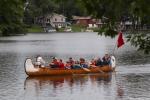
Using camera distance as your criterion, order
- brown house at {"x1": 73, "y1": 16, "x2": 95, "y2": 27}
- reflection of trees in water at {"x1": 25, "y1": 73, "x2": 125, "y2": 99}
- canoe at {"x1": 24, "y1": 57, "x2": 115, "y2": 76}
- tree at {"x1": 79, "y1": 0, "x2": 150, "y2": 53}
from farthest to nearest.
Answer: brown house at {"x1": 73, "y1": 16, "x2": 95, "y2": 27} < canoe at {"x1": 24, "y1": 57, "x2": 115, "y2": 76} < reflection of trees in water at {"x1": 25, "y1": 73, "x2": 125, "y2": 99} < tree at {"x1": 79, "y1": 0, "x2": 150, "y2": 53}

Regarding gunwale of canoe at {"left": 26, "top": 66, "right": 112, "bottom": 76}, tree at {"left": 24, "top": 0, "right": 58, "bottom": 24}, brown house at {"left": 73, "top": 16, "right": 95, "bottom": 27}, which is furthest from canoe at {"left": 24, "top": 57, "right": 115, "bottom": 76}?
brown house at {"left": 73, "top": 16, "right": 95, "bottom": 27}

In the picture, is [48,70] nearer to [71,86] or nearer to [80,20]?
[71,86]

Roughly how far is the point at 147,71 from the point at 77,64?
21.1 feet

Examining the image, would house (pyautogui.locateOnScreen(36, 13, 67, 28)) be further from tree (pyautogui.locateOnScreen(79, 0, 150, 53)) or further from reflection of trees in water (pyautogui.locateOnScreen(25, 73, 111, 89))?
tree (pyautogui.locateOnScreen(79, 0, 150, 53))

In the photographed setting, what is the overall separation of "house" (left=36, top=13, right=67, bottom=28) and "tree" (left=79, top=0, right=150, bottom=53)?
155 m

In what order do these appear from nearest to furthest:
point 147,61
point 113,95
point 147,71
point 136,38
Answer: point 136,38
point 113,95
point 147,71
point 147,61

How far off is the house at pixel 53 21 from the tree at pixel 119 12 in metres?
155

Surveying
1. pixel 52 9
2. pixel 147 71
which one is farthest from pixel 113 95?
pixel 52 9

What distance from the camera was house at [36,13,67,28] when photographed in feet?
539

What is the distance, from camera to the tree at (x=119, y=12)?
645 cm

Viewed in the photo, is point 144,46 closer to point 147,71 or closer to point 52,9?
point 147,71

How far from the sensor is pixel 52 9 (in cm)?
16000

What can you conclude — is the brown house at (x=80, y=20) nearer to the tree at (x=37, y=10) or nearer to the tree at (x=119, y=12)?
the tree at (x=37, y=10)

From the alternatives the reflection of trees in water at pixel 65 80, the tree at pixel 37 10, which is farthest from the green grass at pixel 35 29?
the reflection of trees in water at pixel 65 80
